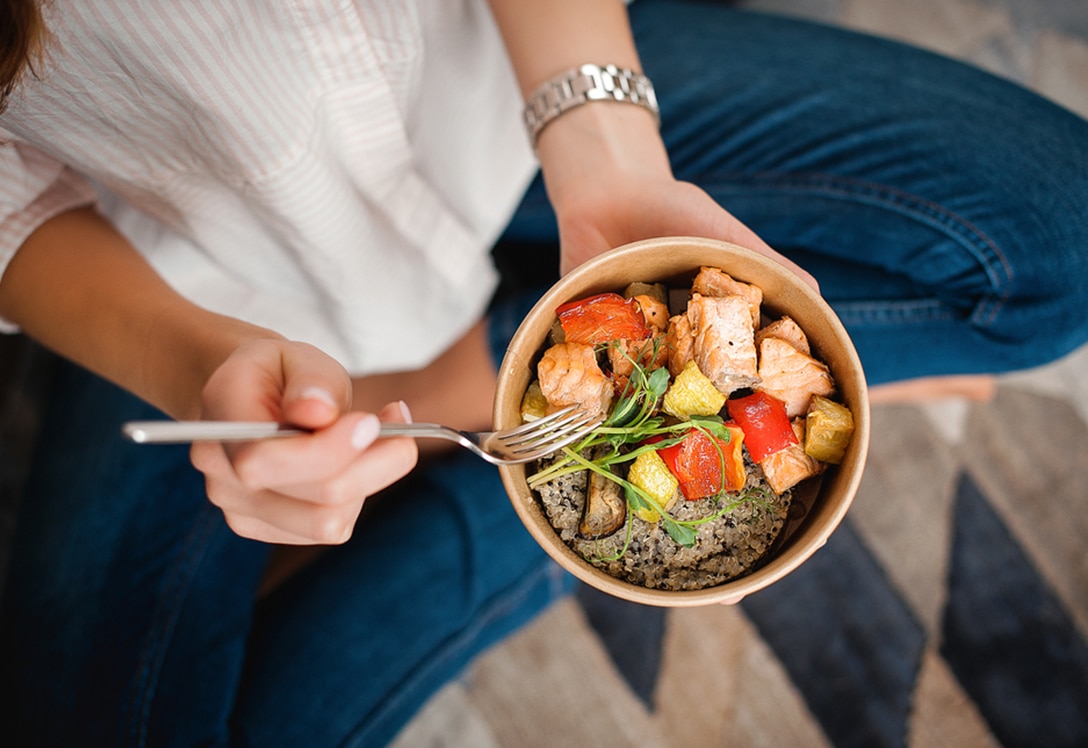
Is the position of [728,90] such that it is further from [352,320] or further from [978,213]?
[352,320]

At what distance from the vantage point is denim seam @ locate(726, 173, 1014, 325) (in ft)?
3.39

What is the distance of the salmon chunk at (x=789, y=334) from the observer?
2.36 feet

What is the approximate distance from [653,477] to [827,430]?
178 mm

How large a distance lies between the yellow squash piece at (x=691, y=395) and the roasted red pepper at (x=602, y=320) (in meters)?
0.07

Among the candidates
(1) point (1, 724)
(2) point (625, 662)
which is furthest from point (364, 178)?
(2) point (625, 662)

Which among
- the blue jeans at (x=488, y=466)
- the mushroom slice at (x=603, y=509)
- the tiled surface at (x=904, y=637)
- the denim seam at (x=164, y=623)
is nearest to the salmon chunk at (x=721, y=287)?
the mushroom slice at (x=603, y=509)

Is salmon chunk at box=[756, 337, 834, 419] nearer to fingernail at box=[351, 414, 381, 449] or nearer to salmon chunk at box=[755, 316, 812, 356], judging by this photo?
salmon chunk at box=[755, 316, 812, 356]

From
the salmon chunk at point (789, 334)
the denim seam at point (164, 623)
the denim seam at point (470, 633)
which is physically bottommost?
the denim seam at point (470, 633)

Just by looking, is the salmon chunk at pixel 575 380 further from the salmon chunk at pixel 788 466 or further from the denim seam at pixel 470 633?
the denim seam at pixel 470 633

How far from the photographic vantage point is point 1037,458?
1646 millimetres

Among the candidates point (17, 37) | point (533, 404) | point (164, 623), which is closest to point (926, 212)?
point (533, 404)

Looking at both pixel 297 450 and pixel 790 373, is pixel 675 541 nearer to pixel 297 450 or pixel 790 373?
pixel 790 373

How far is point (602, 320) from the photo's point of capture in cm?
71

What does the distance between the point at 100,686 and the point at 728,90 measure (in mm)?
1391
